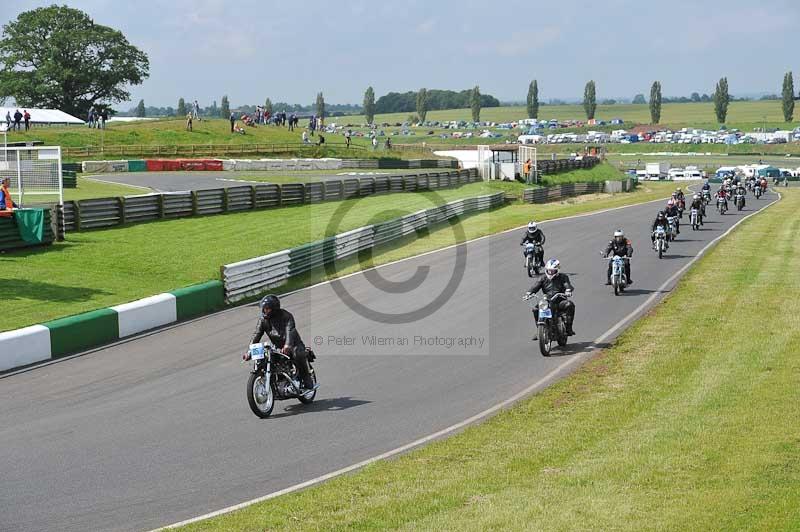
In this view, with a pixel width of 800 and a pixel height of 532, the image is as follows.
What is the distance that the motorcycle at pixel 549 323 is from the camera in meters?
18.0

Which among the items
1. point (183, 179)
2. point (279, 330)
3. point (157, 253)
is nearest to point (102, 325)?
point (279, 330)

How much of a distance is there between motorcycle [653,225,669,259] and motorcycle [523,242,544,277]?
6.39 m

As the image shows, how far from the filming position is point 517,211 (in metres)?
53.2

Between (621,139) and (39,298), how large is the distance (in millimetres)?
159352

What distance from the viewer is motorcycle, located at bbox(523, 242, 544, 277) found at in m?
28.3

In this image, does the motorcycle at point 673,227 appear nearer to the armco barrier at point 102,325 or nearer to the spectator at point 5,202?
the armco barrier at point 102,325

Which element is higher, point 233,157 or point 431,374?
point 233,157

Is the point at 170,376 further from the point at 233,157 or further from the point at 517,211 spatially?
the point at 233,157

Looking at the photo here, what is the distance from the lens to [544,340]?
17.9m

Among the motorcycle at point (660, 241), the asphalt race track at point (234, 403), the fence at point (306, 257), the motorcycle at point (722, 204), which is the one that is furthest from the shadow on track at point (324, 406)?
the motorcycle at point (722, 204)

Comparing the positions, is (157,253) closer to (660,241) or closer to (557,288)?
(557,288)

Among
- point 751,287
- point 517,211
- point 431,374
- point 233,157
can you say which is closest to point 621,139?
point 233,157

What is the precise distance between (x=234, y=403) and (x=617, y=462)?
605 cm

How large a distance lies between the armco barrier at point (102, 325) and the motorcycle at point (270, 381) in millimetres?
5252
